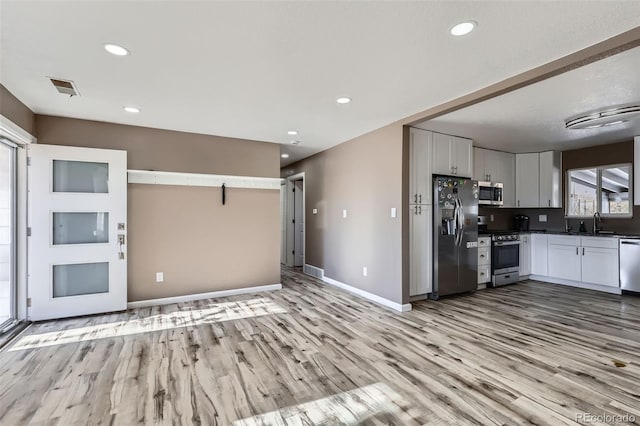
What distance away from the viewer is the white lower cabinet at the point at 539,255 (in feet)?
17.9

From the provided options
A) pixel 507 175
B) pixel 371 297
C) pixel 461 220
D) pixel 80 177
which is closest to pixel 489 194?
pixel 507 175

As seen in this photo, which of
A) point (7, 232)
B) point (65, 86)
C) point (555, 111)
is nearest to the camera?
point (65, 86)

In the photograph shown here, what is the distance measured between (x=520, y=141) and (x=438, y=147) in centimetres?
165

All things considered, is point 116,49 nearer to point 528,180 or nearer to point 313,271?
point 313,271

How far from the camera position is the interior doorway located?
6.94m

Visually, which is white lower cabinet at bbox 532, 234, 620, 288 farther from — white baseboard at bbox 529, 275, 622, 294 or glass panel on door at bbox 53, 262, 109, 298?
glass panel on door at bbox 53, 262, 109, 298

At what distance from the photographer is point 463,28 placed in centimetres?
187

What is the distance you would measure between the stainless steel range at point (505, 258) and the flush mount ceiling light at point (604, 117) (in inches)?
80.2

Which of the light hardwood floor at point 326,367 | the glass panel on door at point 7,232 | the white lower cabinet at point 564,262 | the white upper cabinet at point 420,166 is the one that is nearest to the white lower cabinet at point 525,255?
the white lower cabinet at point 564,262

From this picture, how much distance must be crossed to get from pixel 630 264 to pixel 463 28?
4924 millimetres

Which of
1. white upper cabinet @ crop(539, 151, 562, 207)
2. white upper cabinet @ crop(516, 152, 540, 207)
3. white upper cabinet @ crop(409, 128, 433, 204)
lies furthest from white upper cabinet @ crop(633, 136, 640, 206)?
white upper cabinet @ crop(409, 128, 433, 204)

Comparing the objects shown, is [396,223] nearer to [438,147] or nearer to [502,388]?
[438,147]

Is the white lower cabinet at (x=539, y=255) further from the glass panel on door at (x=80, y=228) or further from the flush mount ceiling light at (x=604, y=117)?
the glass panel on door at (x=80, y=228)

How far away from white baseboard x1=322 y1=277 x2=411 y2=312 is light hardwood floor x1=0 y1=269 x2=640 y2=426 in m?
0.12
